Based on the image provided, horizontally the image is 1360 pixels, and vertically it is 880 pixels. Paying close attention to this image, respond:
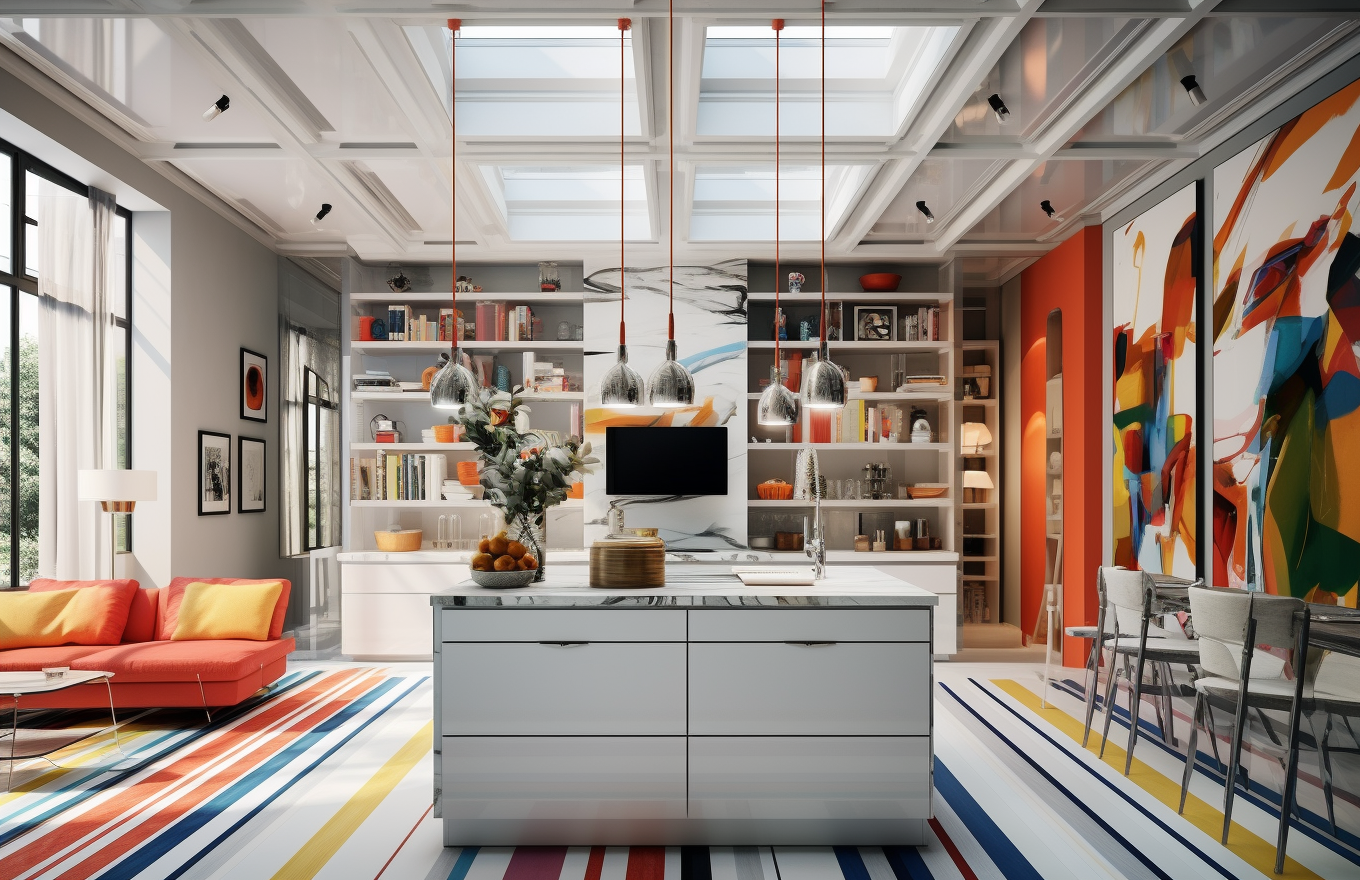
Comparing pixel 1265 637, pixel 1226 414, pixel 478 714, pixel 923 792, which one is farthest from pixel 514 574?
pixel 1226 414

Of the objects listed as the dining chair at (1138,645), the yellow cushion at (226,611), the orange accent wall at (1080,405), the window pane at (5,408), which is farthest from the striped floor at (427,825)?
the orange accent wall at (1080,405)

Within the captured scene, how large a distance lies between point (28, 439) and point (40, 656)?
47.8 inches

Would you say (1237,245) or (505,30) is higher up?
(505,30)

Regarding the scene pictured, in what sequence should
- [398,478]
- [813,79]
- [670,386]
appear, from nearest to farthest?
[670,386], [813,79], [398,478]

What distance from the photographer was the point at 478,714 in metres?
3.05

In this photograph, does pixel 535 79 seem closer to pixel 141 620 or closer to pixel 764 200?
pixel 764 200

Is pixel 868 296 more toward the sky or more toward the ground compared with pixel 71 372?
more toward the sky

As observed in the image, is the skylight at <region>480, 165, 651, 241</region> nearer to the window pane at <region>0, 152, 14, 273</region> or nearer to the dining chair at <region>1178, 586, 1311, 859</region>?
the window pane at <region>0, 152, 14, 273</region>

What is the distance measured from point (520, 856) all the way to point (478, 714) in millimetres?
519

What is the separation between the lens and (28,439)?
470 centimetres


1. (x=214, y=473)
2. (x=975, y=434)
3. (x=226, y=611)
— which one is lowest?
(x=226, y=611)

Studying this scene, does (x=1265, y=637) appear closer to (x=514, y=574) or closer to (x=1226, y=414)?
(x=1226, y=414)

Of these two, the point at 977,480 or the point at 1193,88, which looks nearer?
the point at 1193,88

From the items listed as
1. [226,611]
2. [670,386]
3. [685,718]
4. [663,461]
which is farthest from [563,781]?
[663,461]
